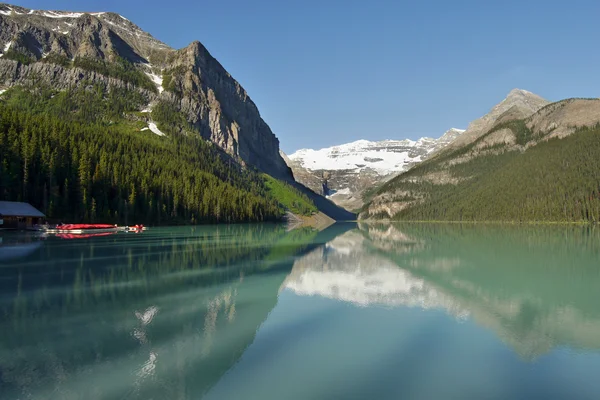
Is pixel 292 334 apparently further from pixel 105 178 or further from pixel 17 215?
pixel 105 178

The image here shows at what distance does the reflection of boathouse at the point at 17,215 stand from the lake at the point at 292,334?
161 ft

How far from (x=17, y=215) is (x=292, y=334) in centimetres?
7565

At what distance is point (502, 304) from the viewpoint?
2262 cm

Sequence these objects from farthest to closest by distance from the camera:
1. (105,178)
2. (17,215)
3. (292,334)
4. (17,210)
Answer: (105,178), (17,210), (17,215), (292,334)

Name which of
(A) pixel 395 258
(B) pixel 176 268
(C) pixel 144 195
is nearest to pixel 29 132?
(C) pixel 144 195

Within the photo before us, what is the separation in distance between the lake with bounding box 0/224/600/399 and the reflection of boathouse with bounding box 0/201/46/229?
49.0m

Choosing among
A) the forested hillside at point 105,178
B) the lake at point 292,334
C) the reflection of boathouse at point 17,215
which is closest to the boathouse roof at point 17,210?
the reflection of boathouse at point 17,215

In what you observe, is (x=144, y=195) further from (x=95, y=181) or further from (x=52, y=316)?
(x=52, y=316)

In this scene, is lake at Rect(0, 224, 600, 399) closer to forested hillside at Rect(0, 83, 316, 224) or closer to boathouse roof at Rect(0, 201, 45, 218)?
boathouse roof at Rect(0, 201, 45, 218)

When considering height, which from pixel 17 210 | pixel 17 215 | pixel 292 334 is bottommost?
pixel 292 334

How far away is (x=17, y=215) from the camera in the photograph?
2945 inches

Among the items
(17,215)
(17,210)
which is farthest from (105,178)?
(17,215)

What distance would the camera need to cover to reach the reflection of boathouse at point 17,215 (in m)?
73.9

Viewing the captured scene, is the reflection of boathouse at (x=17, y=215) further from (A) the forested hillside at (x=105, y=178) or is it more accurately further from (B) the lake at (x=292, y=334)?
(B) the lake at (x=292, y=334)
